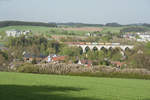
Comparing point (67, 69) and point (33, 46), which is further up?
point (67, 69)

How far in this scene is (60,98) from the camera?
895 cm

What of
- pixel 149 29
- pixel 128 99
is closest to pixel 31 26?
pixel 149 29

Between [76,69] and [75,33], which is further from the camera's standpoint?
[75,33]

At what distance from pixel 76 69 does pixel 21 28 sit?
111 meters

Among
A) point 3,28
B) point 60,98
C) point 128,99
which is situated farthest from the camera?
point 3,28

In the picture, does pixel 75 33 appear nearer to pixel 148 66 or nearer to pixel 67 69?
pixel 148 66

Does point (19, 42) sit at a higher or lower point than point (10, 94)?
lower

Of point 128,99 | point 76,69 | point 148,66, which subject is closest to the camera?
point 128,99

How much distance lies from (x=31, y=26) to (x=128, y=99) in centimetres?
13005

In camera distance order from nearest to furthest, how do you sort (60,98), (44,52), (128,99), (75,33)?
(60,98)
(128,99)
(44,52)
(75,33)

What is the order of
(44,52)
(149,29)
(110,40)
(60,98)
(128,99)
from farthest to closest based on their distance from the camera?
(149,29) → (110,40) → (44,52) → (128,99) → (60,98)

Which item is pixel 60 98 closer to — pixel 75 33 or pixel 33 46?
pixel 33 46

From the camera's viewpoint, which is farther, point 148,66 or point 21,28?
point 21,28

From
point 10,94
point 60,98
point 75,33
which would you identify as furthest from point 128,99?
point 75,33
